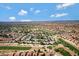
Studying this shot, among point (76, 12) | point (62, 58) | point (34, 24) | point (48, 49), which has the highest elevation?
point (76, 12)

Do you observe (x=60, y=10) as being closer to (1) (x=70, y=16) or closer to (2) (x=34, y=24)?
(1) (x=70, y=16)

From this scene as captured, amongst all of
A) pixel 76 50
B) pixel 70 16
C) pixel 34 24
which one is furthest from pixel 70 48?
pixel 34 24

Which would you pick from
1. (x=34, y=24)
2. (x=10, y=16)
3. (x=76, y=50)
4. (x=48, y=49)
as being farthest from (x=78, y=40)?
(x=10, y=16)

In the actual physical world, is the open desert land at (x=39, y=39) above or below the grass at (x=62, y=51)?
above

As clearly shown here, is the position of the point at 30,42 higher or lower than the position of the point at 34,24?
lower

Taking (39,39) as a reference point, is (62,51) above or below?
below

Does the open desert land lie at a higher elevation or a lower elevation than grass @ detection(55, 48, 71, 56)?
higher
